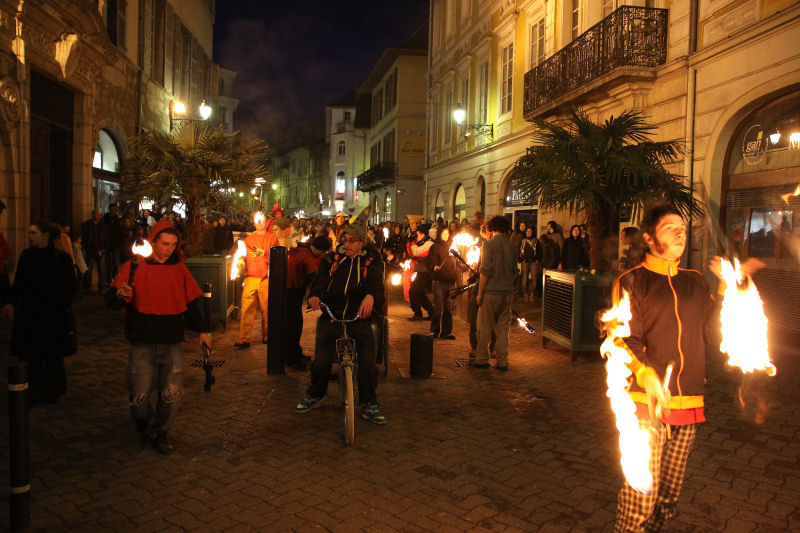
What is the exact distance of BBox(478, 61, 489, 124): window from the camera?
22.8 meters

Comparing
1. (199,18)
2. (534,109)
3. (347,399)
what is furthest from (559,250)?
(199,18)

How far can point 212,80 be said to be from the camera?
31.0 meters

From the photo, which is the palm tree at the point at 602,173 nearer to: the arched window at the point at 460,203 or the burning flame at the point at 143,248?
the burning flame at the point at 143,248

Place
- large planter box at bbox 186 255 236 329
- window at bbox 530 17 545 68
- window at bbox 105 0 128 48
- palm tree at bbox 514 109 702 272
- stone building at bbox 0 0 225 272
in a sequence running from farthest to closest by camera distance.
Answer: window at bbox 530 17 545 68
window at bbox 105 0 128 48
stone building at bbox 0 0 225 272
large planter box at bbox 186 255 236 329
palm tree at bbox 514 109 702 272

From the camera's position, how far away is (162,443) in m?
4.82

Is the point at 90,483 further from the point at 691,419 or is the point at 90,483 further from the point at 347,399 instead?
the point at 691,419

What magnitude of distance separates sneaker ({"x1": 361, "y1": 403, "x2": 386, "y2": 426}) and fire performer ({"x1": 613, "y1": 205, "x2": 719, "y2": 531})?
2864 millimetres

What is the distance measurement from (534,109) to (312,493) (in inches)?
581

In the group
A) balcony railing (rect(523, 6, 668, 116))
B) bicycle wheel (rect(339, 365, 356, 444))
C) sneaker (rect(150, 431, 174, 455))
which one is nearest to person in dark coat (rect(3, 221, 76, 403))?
sneaker (rect(150, 431, 174, 455))

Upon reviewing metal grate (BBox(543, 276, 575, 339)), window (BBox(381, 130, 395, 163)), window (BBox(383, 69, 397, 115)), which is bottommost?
A: metal grate (BBox(543, 276, 575, 339))

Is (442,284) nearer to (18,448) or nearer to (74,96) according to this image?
(18,448)

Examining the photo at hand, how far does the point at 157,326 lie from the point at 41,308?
187cm

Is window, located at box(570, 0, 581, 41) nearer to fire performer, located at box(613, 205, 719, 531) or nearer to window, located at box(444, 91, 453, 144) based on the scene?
window, located at box(444, 91, 453, 144)

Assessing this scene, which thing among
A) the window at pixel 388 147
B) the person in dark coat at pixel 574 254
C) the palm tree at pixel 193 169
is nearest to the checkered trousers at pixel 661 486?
Result: the palm tree at pixel 193 169
